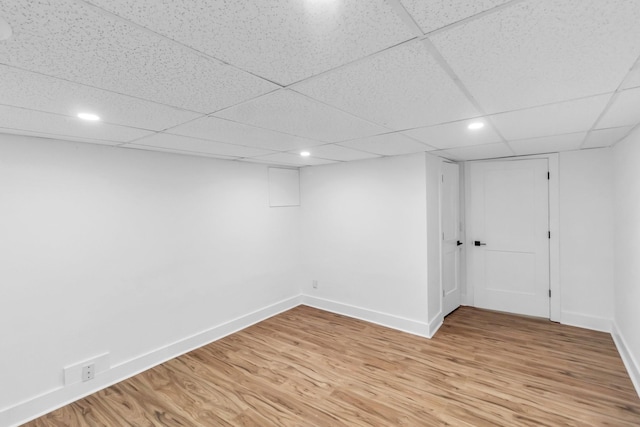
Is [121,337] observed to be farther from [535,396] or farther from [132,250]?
[535,396]

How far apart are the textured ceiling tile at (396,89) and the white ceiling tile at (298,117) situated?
11cm

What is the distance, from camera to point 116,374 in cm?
284

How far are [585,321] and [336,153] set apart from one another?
364 centimetres

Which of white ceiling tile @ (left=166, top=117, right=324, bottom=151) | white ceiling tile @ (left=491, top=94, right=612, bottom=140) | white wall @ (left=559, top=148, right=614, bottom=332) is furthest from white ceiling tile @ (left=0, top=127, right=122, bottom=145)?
white wall @ (left=559, top=148, right=614, bottom=332)

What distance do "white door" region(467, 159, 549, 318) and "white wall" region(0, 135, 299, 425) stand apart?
10.5 ft

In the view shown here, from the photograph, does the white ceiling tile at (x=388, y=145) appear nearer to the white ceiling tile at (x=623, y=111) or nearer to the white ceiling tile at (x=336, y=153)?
the white ceiling tile at (x=336, y=153)

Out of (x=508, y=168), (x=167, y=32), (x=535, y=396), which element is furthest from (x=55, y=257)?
(x=508, y=168)

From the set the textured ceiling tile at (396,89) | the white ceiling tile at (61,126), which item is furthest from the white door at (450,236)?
the white ceiling tile at (61,126)

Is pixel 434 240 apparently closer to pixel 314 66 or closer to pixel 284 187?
pixel 284 187

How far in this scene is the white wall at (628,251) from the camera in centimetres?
252

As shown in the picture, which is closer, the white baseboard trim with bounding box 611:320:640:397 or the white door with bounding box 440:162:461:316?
the white baseboard trim with bounding box 611:320:640:397

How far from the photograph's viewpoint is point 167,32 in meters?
1.00

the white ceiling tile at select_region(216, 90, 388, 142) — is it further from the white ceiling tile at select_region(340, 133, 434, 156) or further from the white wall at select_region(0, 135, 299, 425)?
the white wall at select_region(0, 135, 299, 425)

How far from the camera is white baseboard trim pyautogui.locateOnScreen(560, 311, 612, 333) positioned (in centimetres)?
358
